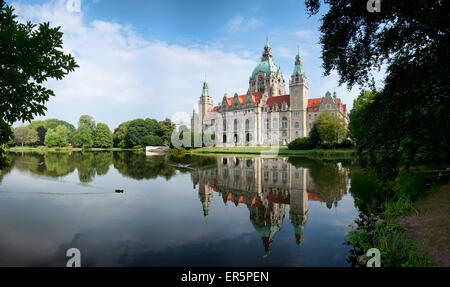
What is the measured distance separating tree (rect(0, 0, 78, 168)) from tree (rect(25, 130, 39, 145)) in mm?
87057

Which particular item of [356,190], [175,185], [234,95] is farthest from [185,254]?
[234,95]

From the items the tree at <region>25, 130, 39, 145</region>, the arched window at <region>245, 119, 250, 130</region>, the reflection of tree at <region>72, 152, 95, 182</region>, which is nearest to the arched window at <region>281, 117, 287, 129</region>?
the arched window at <region>245, 119, 250, 130</region>

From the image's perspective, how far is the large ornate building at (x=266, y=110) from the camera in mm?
55688

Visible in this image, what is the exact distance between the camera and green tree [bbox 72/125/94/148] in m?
67.8

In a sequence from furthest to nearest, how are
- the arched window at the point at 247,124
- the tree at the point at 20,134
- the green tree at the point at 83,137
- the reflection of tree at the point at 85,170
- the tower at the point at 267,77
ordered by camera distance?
the tower at the point at 267,77, the green tree at the point at 83,137, the tree at the point at 20,134, the arched window at the point at 247,124, the reflection of tree at the point at 85,170

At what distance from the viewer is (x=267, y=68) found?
2955 inches

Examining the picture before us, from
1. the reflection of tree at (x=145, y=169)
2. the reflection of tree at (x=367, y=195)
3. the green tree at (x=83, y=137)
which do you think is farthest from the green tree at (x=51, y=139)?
the reflection of tree at (x=367, y=195)

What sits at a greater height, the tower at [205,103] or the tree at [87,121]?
the tower at [205,103]

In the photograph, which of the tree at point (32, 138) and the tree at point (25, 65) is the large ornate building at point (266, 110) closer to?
the tree at point (32, 138)

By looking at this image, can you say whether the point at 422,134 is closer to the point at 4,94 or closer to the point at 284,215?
the point at 284,215

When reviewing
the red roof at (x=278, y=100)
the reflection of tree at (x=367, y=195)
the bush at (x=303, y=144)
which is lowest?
the reflection of tree at (x=367, y=195)

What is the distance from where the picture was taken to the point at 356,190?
1023 centimetres

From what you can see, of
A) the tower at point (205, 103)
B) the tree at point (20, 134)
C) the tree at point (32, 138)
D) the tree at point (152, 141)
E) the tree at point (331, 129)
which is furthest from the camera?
the tower at point (205, 103)

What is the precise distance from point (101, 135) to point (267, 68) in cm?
6124
